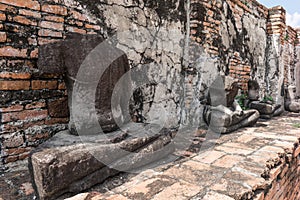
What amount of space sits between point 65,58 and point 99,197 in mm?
1067

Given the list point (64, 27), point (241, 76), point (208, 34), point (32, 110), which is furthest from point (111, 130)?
point (241, 76)

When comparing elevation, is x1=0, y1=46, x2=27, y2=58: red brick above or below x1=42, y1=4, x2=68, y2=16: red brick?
below

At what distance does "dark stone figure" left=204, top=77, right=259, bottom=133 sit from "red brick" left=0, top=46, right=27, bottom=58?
252 centimetres

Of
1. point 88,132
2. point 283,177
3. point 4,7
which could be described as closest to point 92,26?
point 4,7

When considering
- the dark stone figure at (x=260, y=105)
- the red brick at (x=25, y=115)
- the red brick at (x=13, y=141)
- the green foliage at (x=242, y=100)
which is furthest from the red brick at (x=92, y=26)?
the dark stone figure at (x=260, y=105)

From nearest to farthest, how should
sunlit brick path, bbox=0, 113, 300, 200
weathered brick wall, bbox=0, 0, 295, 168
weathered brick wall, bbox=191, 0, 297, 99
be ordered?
sunlit brick path, bbox=0, 113, 300, 200 < weathered brick wall, bbox=0, 0, 295, 168 < weathered brick wall, bbox=191, 0, 297, 99

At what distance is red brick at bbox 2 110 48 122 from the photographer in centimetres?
200

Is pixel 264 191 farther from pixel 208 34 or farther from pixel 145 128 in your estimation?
pixel 208 34

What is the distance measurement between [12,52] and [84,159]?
1.16 meters

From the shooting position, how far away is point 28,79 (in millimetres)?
2092

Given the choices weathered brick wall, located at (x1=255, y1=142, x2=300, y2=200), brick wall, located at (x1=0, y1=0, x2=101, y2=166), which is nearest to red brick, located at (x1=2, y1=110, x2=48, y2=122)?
brick wall, located at (x1=0, y1=0, x2=101, y2=166)

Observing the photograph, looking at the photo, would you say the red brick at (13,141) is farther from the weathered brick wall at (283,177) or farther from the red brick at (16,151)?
the weathered brick wall at (283,177)

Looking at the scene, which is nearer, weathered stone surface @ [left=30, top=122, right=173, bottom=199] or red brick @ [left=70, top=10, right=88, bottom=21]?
weathered stone surface @ [left=30, top=122, right=173, bottom=199]

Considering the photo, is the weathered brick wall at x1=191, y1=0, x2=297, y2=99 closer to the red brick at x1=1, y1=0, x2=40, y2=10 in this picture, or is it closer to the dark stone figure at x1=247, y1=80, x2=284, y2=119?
the dark stone figure at x1=247, y1=80, x2=284, y2=119
